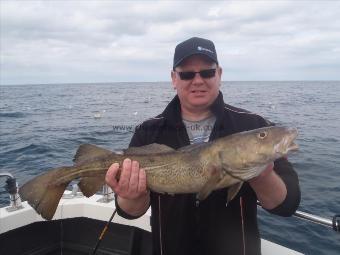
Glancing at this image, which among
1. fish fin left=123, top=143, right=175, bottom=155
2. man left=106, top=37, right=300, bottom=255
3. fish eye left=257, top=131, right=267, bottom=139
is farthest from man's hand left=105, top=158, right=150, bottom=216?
fish eye left=257, top=131, right=267, bottom=139

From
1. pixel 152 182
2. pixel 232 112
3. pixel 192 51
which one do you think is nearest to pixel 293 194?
pixel 232 112

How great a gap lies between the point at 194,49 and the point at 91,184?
6.14 feet

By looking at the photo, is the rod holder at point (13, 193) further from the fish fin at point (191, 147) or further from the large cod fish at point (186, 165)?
the fish fin at point (191, 147)

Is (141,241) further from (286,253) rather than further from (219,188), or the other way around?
(219,188)

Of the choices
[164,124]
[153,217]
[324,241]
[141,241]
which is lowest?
[324,241]

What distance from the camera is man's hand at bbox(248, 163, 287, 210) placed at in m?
3.27

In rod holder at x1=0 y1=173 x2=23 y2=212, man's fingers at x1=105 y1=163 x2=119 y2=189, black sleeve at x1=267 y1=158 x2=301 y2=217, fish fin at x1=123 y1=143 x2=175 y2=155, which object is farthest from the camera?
rod holder at x1=0 y1=173 x2=23 y2=212

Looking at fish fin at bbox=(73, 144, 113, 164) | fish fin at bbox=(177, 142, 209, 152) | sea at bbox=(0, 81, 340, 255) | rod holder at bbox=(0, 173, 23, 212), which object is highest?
fish fin at bbox=(177, 142, 209, 152)

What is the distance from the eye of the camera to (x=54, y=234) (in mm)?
5672

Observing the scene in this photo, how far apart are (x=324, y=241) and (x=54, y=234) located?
20.0 feet

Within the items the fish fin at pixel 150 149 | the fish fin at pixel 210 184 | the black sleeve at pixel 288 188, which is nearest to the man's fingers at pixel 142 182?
the fish fin at pixel 150 149

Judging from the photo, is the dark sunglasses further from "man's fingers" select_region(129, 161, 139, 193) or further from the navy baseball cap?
"man's fingers" select_region(129, 161, 139, 193)

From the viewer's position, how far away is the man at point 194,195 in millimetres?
3510

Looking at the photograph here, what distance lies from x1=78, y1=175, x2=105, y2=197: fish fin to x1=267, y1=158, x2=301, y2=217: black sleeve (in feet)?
6.08
